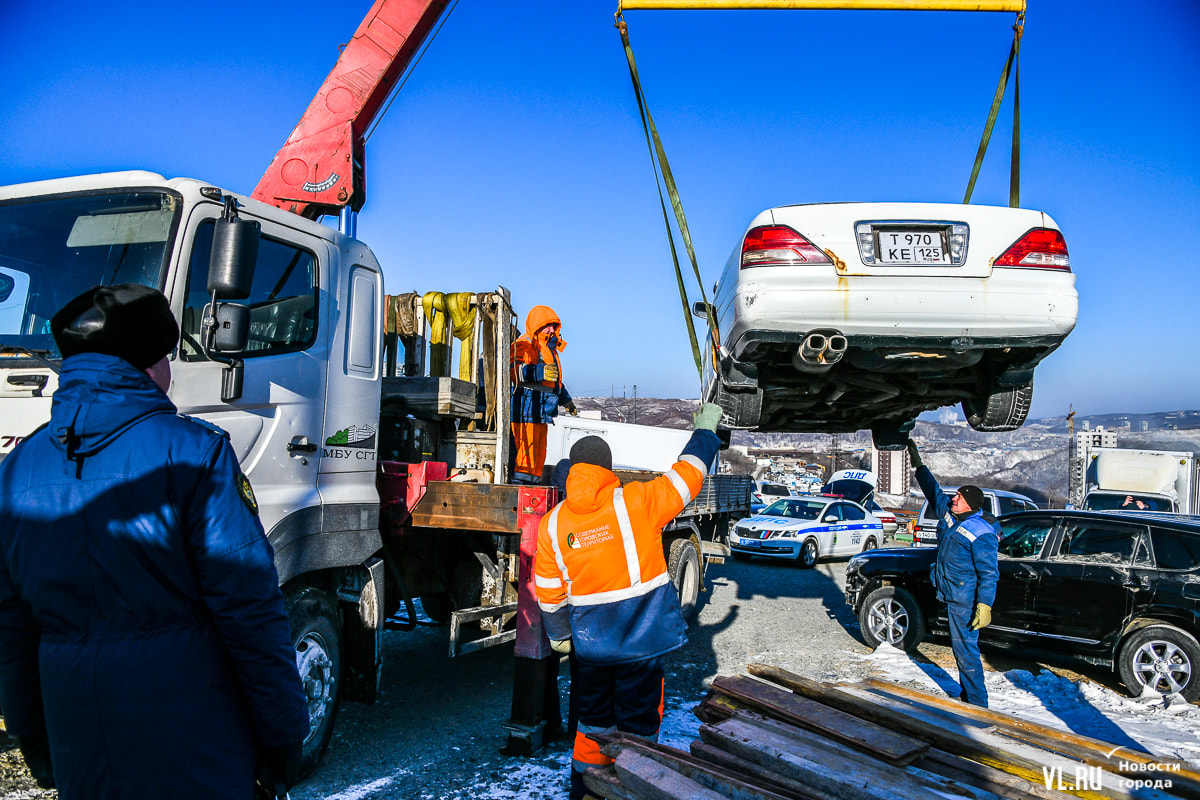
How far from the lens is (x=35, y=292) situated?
3344 millimetres

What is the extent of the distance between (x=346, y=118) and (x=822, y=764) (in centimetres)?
499

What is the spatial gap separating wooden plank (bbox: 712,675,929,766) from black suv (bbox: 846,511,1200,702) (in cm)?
441

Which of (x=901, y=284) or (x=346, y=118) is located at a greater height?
(x=346, y=118)

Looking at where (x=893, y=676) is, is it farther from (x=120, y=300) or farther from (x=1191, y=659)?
(x=120, y=300)

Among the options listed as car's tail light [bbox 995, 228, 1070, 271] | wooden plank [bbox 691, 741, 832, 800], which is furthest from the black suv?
wooden plank [bbox 691, 741, 832, 800]

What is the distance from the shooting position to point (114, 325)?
5.70 ft

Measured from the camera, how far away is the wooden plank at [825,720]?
2.90 metres

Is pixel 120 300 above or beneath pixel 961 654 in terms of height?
above

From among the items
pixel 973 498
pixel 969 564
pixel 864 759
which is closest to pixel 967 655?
pixel 969 564

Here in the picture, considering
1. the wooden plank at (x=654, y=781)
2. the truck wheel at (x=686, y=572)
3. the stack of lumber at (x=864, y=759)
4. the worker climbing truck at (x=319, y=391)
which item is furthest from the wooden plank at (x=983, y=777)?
the truck wheel at (x=686, y=572)

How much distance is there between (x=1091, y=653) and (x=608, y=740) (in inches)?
215

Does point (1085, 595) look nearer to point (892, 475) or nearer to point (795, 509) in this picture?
point (795, 509)

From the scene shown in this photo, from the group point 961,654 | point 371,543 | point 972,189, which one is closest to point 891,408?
point 972,189

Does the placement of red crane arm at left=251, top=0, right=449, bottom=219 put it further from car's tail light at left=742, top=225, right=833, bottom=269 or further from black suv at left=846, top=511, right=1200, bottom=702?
black suv at left=846, top=511, right=1200, bottom=702
